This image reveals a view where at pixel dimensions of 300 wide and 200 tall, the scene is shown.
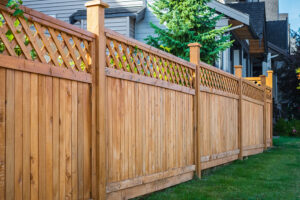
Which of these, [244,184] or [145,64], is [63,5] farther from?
[244,184]

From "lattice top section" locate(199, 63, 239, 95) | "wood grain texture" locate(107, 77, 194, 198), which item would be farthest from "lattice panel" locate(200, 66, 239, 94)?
"wood grain texture" locate(107, 77, 194, 198)

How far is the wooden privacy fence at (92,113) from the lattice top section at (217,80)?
8 centimetres

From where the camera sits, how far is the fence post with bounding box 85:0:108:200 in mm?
3748

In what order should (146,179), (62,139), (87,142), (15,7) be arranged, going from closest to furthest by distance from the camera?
(15,7), (62,139), (87,142), (146,179)

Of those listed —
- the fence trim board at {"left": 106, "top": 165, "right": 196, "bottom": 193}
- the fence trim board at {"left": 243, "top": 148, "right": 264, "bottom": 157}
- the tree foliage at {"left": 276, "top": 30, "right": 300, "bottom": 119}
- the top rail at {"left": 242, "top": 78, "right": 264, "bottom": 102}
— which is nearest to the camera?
the fence trim board at {"left": 106, "top": 165, "right": 196, "bottom": 193}

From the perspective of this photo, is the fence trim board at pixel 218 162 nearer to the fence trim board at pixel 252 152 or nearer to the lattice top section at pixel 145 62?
the fence trim board at pixel 252 152

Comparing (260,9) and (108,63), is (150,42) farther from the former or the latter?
(260,9)

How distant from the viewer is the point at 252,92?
10.1 m

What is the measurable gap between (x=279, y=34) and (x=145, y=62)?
2541 cm

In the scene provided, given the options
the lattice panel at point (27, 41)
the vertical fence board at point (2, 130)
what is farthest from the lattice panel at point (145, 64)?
the vertical fence board at point (2, 130)

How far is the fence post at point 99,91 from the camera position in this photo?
12.3 feet

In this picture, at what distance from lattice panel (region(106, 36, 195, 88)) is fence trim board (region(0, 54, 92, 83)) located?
48cm

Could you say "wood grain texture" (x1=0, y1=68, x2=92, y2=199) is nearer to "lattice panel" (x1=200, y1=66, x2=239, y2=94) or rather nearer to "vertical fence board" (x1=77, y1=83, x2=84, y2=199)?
"vertical fence board" (x1=77, y1=83, x2=84, y2=199)

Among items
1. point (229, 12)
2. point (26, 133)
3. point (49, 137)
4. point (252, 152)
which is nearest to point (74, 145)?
point (49, 137)
